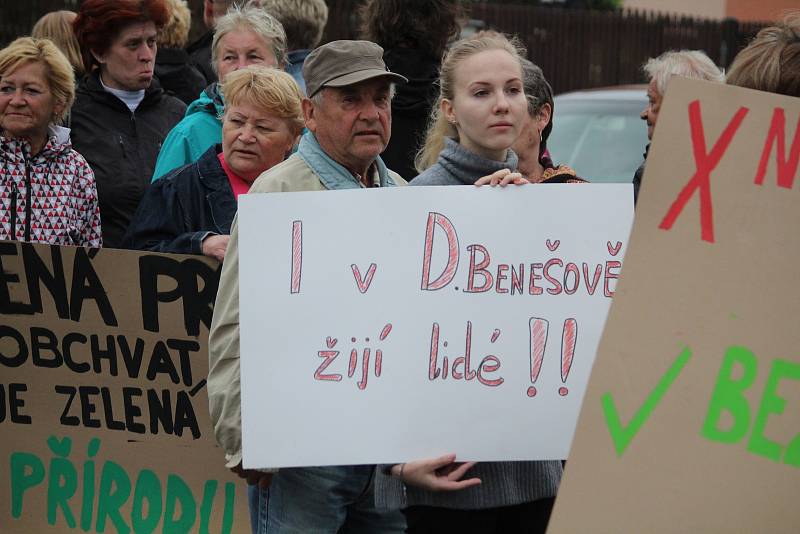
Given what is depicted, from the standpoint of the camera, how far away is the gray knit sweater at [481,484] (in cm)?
304

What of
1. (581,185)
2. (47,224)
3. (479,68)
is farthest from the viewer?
(47,224)

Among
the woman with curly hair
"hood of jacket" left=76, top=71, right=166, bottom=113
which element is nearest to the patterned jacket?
"hood of jacket" left=76, top=71, right=166, bottom=113

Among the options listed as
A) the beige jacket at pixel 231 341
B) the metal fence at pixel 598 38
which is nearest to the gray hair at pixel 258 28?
the beige jacket at pixel 231 341

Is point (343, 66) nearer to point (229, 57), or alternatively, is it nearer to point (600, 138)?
point (229, 57)

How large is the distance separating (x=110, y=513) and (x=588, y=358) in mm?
2185

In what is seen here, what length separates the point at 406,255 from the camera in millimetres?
3051

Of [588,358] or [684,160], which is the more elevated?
[684,160]

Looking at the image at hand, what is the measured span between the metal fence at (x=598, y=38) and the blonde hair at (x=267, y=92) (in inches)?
594

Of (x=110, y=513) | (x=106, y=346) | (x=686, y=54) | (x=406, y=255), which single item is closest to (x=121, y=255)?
(x=106, y=346)

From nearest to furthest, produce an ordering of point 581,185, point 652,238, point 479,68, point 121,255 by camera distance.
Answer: point 652,238 → point 581,185 → point 479,68 → point 121,255

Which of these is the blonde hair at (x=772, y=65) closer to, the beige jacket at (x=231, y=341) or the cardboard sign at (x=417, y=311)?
the cardboard sign at (x=417, y=311)

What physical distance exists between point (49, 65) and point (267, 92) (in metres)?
1.26

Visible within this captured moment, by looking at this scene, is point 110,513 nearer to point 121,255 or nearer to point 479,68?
point 121,255

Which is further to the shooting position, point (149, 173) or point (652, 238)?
point (149, 173)
